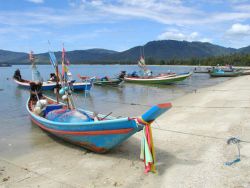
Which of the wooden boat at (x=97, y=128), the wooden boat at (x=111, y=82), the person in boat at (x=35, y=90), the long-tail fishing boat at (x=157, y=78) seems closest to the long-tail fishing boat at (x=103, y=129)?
the wooden boat at (x=97, y=128)

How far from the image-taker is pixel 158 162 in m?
7.80

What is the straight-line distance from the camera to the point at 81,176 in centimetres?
735

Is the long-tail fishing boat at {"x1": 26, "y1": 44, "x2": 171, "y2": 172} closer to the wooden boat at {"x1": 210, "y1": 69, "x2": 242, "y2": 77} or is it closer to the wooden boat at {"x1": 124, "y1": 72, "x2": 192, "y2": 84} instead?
the wooden boat at {"x1": 124, "y1": 72, "x2": 192, "y2": 84}

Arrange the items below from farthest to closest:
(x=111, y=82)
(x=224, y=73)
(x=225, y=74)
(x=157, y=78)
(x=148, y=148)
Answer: (x=224, y=73)
(x=225, y=74)
(x=157, y=78)
(x=111, y=82)
(x=148, y=148)

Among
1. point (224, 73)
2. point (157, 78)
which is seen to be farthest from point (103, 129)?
point (224, 73)

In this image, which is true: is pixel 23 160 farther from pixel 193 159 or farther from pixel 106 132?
pixel 193 159

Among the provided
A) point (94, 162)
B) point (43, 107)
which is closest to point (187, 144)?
point (94, 162)

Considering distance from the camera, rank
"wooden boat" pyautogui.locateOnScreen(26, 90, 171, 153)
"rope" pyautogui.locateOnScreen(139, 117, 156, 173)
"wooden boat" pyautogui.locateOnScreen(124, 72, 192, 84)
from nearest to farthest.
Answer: "rope" pyautogui.locateOnScreen(139, 117, 156, 173) → "wooden boat" pyautogui.locateOnScreen(26, 90, 171, 153) → "wooden boat" pyautogui.locateOnScreen(124, 72, 192, 84)

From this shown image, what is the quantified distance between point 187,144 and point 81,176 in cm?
357

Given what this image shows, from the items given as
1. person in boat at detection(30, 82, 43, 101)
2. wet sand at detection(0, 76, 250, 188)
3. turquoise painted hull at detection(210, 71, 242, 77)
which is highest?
person in boat at detection(30, 82, 43, 101)

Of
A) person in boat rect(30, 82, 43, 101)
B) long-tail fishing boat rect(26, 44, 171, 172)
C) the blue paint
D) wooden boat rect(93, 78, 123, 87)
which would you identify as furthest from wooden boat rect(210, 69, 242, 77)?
the blue paint

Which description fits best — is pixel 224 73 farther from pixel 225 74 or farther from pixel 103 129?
pixel 103 129

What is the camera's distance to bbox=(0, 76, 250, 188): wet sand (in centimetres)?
672

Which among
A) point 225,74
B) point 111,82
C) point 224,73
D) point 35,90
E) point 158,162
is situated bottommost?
point 158,162
